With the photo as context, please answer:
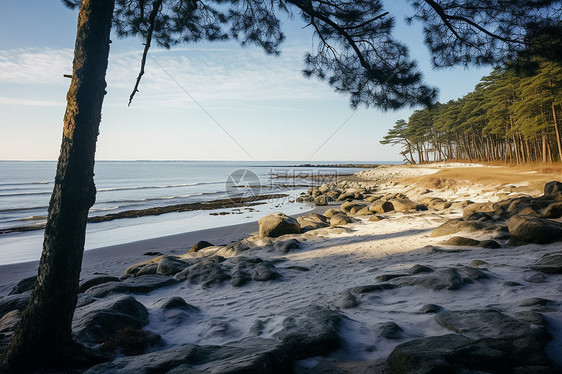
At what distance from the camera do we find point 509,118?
118ft

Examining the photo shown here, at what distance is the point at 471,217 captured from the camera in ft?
28.8

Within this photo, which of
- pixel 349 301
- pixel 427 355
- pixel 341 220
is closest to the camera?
pixel 427 355

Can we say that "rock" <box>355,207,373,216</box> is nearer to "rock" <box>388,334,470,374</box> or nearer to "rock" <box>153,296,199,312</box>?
"rock" <box>153,296,199,312</box>

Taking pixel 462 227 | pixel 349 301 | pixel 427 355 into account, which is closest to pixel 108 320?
pixel 349 301

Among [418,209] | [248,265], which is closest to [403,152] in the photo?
[418,209]

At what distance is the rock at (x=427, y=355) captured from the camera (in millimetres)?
2008

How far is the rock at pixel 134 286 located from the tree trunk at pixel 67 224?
268 cm

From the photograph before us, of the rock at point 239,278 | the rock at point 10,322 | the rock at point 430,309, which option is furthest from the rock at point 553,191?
the rock at point 10,322

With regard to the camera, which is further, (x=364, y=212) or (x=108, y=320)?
(x=364, y=212)

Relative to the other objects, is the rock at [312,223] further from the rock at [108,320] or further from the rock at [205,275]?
the rock at [108,320]

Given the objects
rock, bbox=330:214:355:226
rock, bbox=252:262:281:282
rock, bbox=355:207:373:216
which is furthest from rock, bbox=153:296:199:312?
rock, bbox=355:207:373:216

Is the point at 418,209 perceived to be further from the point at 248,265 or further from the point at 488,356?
the point at 488,356

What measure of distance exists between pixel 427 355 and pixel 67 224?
3.01m

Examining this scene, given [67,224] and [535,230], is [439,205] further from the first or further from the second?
[67,224]
